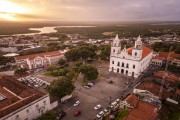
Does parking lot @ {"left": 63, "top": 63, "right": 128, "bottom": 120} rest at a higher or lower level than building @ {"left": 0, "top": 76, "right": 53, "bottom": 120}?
lower

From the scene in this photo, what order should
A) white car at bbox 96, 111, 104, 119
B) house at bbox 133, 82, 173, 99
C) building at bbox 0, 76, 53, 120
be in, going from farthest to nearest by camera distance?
house at bbox 133, 82, 173, 99, white car at bbox 96, 111, 104, 119, building at bbox 0, 76, 53, 120

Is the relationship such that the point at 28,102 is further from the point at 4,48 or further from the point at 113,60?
the point at 4,48

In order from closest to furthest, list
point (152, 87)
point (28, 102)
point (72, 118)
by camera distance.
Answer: point (28, 102)
point (72, 118)
point (152, 87)

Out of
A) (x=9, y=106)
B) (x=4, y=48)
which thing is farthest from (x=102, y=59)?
(x=4, y=48)

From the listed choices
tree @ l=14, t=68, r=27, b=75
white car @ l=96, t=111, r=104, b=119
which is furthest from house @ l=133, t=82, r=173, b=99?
tree @ l=14, t=68, r=27, b=75

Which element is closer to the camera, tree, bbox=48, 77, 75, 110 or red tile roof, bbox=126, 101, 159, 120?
red tile roof, bbox=126, 101, 159, 120

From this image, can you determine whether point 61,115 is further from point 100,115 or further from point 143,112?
point 143,112

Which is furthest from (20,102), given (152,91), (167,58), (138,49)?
(167,58)

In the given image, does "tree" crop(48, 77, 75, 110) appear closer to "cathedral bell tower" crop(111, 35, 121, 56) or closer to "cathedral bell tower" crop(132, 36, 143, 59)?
"cathedral bell tower" crop(111, 35, 121, 56)
